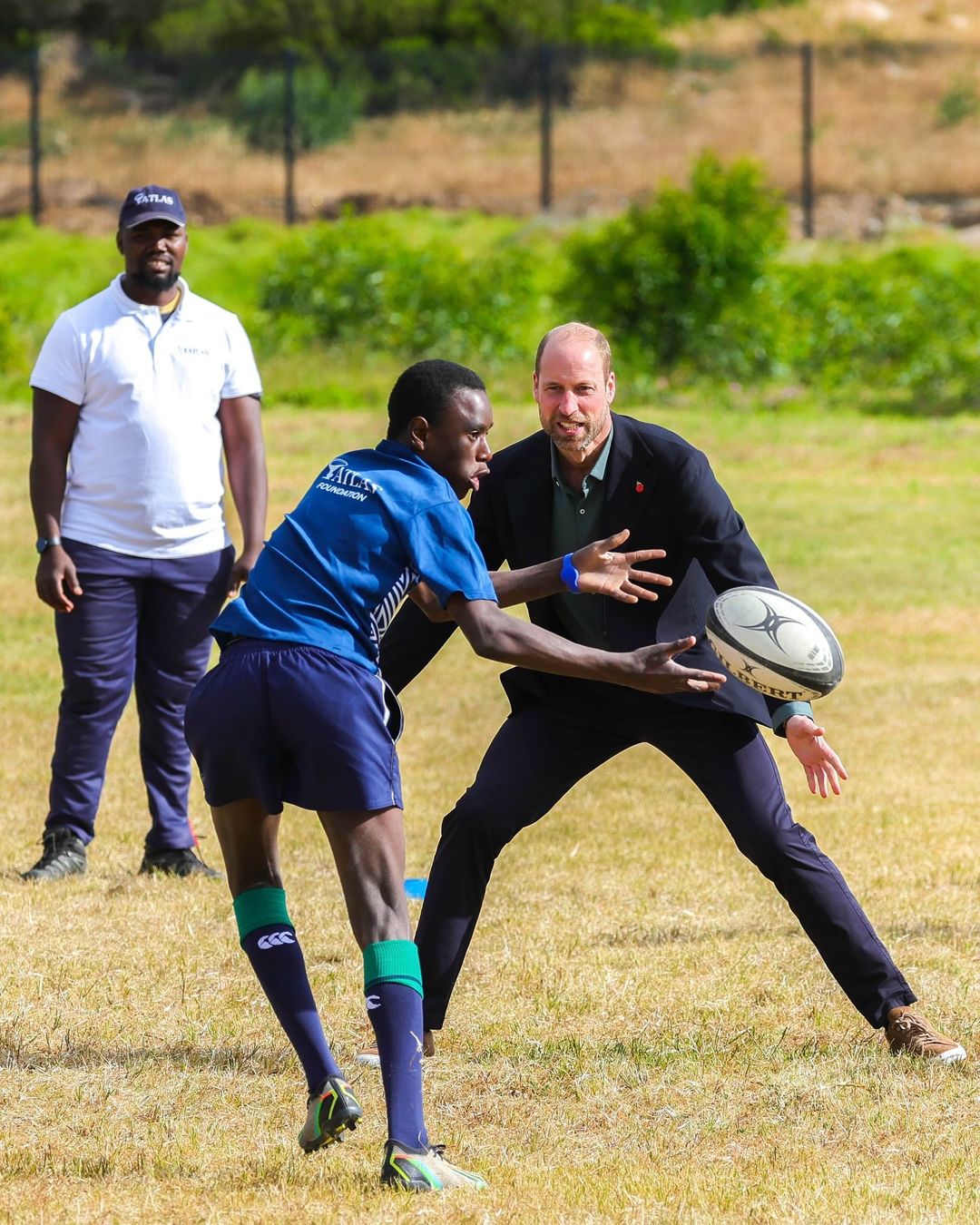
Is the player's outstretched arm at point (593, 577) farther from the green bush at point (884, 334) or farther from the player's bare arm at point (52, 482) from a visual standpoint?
the green bush at point (884, 334)

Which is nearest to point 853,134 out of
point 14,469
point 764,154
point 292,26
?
point 764,154

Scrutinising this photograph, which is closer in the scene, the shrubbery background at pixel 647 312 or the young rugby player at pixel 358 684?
the young rugby player at pixel 358 684

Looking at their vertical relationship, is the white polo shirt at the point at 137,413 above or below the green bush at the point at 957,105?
below

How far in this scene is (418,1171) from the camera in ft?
12.8

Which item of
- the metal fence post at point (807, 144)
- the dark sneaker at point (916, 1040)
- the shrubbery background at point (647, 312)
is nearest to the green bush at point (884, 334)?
the shrubbery background at point (647, 312)

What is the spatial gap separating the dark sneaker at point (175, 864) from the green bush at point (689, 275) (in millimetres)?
17185

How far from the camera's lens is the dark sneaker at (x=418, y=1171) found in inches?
154

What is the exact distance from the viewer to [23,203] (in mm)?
32656

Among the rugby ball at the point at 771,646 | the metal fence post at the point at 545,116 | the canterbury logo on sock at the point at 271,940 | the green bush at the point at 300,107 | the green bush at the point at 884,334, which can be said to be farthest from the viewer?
the green bush at the point at 300,107

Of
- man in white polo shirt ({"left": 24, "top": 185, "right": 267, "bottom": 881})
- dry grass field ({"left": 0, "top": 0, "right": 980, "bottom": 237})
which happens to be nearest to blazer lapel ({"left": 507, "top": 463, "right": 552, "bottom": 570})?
man in white polo shirt ({"left": 24, "top": 185, "right": 267, "bottom": 881})

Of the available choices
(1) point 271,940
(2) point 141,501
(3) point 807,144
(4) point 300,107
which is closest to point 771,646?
(1) point 271,940

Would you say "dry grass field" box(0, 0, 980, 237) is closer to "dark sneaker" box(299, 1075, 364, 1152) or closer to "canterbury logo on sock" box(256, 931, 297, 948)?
"canterbury logo on sock" box(256, 931, 297, 948)

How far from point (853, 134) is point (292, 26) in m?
13.4

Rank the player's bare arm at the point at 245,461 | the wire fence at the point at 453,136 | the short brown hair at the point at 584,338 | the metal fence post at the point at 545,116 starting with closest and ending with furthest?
1. the short brown hair at the point at 584,338
2. the player's bare arm at the point at 245,461
3. the metal fence post at the point at 545,116
4. the wire fence at the point at 453,136
